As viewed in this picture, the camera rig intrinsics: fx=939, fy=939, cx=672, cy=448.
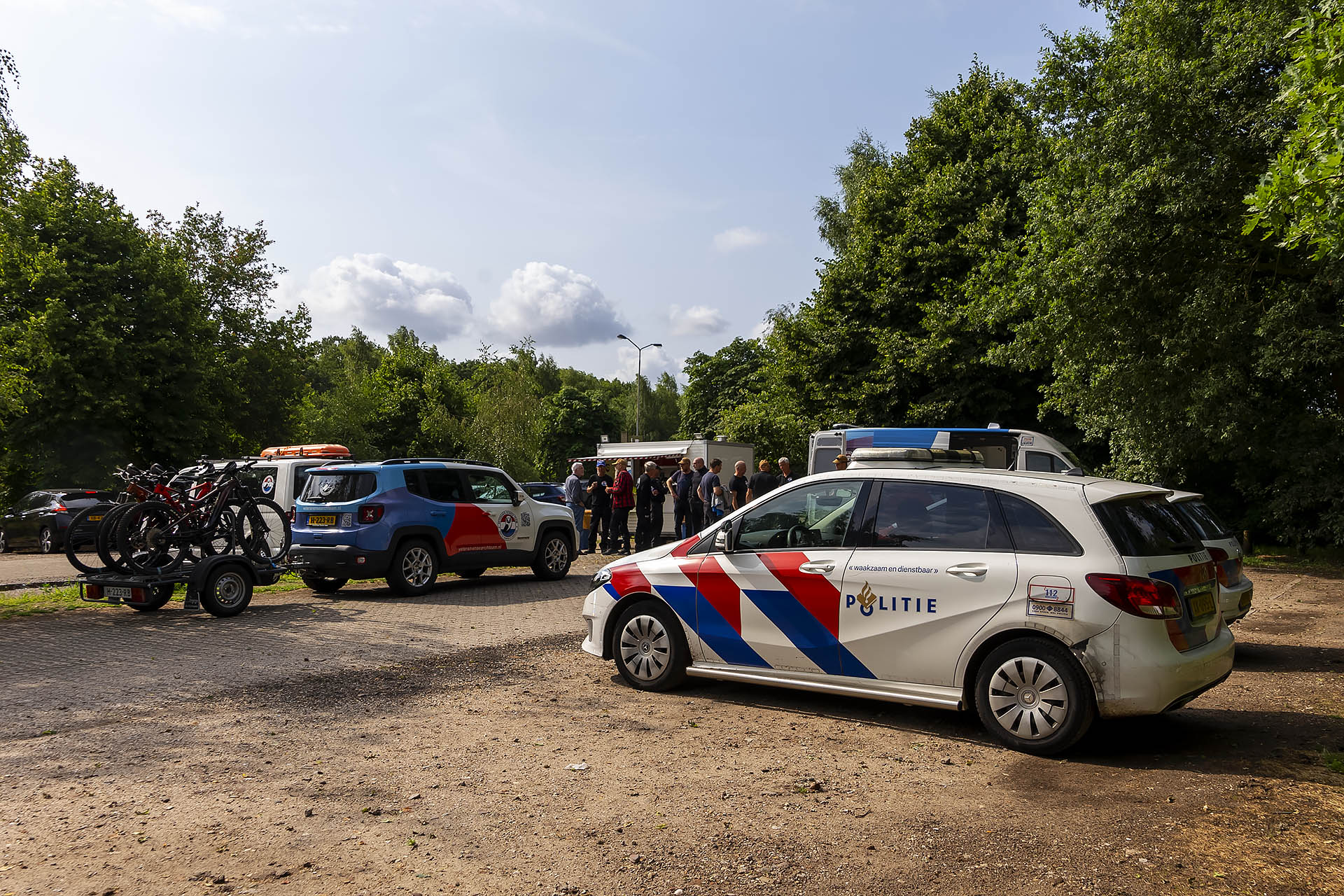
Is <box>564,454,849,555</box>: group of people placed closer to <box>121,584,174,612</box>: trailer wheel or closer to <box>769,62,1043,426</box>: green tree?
<box>121,584,174,612</box>: trailer wheel

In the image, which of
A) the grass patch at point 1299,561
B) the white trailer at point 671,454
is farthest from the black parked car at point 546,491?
the grass patch at point 1299,561

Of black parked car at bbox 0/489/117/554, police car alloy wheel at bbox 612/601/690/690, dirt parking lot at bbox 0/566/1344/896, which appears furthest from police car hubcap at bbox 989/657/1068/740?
black parked car at bbox 0/489/117/554

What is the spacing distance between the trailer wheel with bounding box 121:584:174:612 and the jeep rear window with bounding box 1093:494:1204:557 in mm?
10102

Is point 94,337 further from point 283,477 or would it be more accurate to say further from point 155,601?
point 155,601

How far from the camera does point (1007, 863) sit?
4.02 m

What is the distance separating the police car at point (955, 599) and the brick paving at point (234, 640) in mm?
2957

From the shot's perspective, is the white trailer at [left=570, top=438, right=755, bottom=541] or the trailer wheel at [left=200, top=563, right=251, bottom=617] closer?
the trailer wheel at [left=200, top=563, right=251, bottom=617]

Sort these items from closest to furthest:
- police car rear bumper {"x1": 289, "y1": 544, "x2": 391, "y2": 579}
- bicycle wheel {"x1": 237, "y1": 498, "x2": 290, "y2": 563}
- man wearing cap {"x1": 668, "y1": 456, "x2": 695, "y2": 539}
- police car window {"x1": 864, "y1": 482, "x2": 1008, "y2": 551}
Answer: police car window {"x1": 864, "y1": 482, "x2": 1008, "y2": 551} → bicycle wheel {"x1": 237, "y1": 498, "x2": 290, "y2": 563} → police car rear bumper {"x1": 289, "y1": 544, "x2": 391, "y2": 579} → man wearing cap {"x1": 668, "y1": 456, "x2": 695, "y2": 539}

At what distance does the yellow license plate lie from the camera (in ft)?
18.4

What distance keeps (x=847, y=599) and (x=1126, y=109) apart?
45.6 ft

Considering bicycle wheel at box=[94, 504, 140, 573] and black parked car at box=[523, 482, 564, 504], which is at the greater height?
black parked car at box=[523, 482, 564, 504]

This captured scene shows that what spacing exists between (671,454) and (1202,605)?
24.6 metres

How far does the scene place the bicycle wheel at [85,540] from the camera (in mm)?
10714

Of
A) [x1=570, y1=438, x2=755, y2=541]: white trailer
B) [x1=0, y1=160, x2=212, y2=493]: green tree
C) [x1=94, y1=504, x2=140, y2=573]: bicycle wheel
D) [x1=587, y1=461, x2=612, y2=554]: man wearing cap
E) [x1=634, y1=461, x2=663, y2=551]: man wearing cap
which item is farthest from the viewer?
[x1=570, y1=438, x2=755, y2=541]: white trailer
